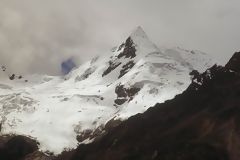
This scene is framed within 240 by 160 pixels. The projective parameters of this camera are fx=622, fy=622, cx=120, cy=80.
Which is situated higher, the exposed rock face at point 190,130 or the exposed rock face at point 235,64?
the exposed rock face at point 235,64

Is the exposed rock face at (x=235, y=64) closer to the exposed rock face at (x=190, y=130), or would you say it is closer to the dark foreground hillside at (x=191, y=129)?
the dark foreground hillside at (x=191, y=129)

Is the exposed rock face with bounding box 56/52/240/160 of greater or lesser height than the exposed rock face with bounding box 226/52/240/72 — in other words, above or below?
below

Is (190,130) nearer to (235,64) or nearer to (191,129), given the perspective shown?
(191,129)

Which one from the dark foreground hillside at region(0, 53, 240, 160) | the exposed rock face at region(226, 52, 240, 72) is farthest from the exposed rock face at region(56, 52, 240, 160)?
the exposed rock face at region(226, 52, 240, 72)

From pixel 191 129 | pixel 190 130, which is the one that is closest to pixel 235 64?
pixel 191 129

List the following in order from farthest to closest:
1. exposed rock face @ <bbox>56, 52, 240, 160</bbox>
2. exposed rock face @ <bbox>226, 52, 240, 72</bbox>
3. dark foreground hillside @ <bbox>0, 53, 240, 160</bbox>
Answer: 1. exposed rock face @ <bbox>226, 52, 240, 72</bbox>
2. dark foreground hillside @ <bbox>0, 53, 240, 160</bbox>
3. exposed rock face @ <bbox>56, 52, 240, 160</bbox>

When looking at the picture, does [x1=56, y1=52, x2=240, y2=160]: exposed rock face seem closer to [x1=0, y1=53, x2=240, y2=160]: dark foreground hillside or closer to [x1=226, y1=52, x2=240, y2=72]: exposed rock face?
[x1=0, y1=53, x2=240, y2=160]: dark foreground hillside

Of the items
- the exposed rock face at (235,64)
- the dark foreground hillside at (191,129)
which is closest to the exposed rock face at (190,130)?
the dark foreground hillside at (191,129)

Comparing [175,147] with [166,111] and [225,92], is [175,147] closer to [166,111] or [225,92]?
[225,92]
